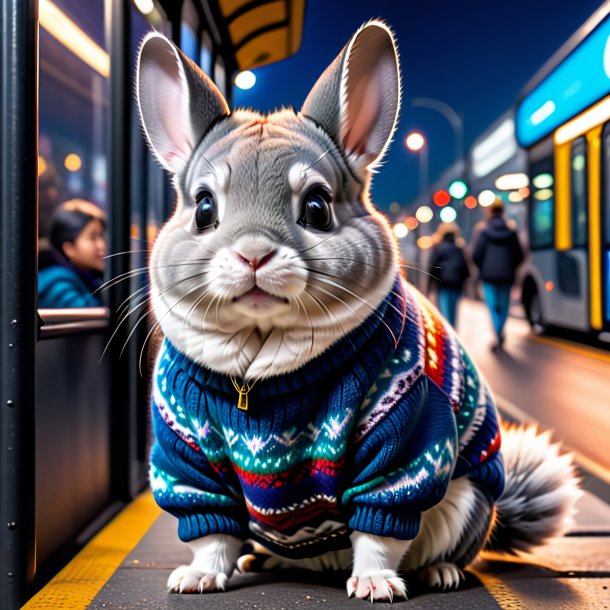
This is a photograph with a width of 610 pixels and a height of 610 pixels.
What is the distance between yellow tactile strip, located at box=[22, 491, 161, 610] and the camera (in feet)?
6.34

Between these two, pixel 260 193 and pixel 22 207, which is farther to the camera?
pixel 22 207

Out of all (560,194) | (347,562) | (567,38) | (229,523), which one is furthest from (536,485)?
(560,194)

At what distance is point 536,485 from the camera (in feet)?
7.00

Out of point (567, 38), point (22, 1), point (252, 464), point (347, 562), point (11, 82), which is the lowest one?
point (347, 562)

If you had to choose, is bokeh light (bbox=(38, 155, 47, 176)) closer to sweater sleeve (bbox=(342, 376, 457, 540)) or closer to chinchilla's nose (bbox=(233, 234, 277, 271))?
chinchilla's nose (bbox=(233, 234, 277, 271))

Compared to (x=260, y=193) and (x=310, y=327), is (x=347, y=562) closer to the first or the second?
(x=310, y=327)

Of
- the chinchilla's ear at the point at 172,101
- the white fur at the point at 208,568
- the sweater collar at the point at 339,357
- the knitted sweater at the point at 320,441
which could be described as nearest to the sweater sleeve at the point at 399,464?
the knitted sweater at the point at 320,441

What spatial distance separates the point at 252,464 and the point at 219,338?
301 millimetres

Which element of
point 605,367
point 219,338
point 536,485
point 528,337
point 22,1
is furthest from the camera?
point 528,337

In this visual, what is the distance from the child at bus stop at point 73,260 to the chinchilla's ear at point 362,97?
1966 mm

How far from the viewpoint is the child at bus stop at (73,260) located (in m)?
3.43

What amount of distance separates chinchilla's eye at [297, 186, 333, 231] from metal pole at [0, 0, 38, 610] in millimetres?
826

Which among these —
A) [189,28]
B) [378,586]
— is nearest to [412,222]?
[189,28]

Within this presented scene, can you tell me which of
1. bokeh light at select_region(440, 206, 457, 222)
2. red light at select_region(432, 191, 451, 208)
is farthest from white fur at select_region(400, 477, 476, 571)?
bokeh light at select_region(440, 206, 457, 222)
